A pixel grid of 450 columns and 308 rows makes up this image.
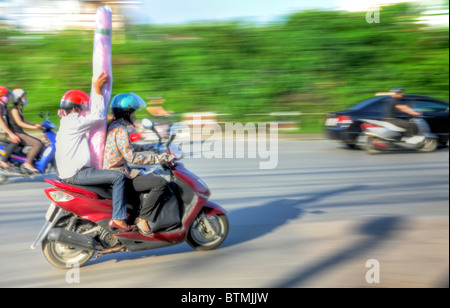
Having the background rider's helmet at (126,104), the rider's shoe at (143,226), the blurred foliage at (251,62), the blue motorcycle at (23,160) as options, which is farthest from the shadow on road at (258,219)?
the blurred foliage at (251,62)

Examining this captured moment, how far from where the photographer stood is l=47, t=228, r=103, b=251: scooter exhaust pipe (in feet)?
15.8

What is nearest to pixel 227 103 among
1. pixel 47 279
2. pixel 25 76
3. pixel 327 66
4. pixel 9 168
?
pixel 327 66

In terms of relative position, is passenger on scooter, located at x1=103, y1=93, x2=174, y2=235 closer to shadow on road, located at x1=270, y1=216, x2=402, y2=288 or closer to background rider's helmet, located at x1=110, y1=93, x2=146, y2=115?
background rider's helmet, located at x1=110, y1=93, x2=146, y2=115

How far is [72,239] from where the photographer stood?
4844 mm

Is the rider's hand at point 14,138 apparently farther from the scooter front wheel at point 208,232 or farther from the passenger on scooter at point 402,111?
the passenger on scooter at point 402,111

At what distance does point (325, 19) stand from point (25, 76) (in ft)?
36.4

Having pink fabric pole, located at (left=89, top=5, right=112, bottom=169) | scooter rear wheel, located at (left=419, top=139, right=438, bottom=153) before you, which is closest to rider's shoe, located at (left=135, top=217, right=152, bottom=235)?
pink fabric pole, located at (left=89, top=5, right=112, bottom=169)

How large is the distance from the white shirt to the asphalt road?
90 cm

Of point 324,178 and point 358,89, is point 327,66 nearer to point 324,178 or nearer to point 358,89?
point 358,89

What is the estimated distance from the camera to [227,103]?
1998cm

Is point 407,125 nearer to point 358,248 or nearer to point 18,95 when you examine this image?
point 358,248

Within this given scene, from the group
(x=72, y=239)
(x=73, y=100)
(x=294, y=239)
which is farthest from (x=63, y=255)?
(x=294, y=239)

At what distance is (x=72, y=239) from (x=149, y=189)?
777 millimetres
